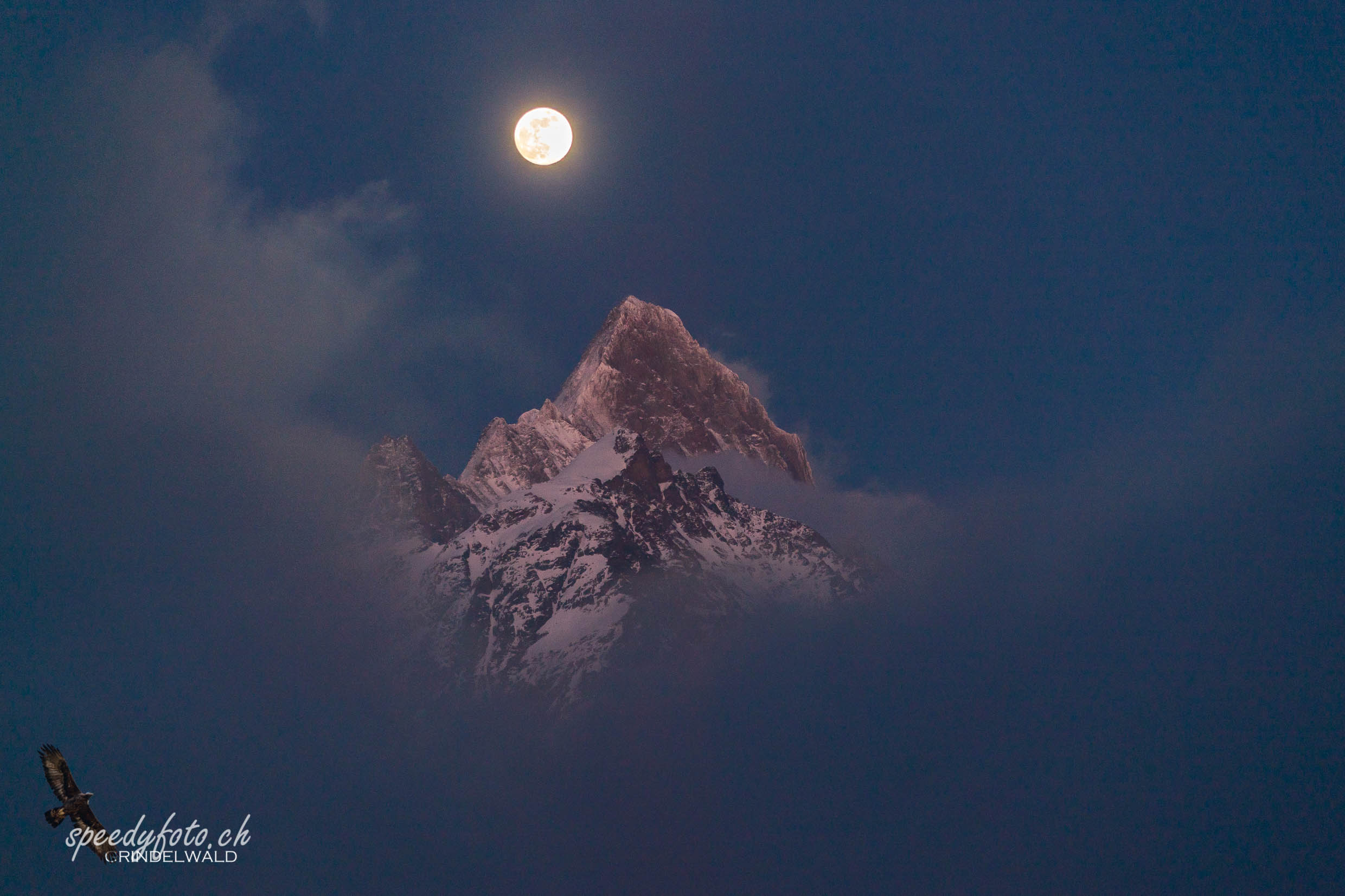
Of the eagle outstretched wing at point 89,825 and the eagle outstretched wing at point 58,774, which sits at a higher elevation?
the eagle outstretched wing at point 58,774

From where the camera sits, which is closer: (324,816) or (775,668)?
(324,816)

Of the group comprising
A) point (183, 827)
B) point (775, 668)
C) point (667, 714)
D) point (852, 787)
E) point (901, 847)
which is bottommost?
point (183, 827)

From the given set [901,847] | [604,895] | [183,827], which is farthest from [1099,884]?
[183,827]

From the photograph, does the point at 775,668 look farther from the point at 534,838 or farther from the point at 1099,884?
the point at 1099,884

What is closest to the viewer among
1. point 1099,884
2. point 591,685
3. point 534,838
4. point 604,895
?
point 1099,884

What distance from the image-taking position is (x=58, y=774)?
6016 cm

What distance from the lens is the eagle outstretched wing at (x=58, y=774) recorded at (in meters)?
59.6

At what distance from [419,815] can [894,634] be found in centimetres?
8446

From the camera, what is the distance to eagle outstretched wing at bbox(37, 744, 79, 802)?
59.6m

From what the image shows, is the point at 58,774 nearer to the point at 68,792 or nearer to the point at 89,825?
the point at 68,792

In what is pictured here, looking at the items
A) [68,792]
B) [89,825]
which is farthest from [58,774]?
[89,825]

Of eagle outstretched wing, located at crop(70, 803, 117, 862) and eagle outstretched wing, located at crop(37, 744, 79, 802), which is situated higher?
eagle outstretched wing, located at crop(37, 744, 79, 802)

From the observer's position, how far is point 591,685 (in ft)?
639

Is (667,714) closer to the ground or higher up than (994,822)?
higher up
